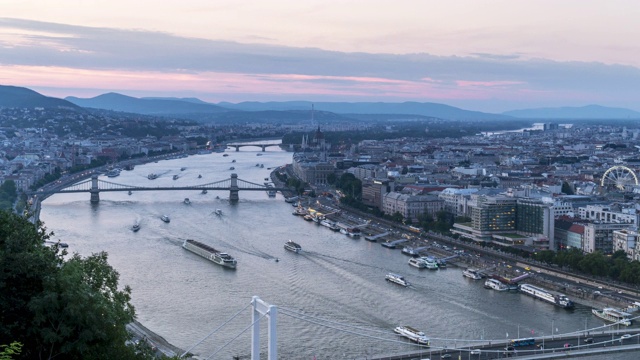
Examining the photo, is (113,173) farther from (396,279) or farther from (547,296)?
(547,296)

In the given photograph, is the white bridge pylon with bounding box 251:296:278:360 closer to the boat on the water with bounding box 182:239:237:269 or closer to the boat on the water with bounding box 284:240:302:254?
the boat on the water with bounding box 182:239:237:269

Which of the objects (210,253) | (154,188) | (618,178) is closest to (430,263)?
(210,253)

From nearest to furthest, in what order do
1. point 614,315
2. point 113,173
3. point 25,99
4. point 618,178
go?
point 614,315 → point 618,178 → point 113,173 → point 25,99

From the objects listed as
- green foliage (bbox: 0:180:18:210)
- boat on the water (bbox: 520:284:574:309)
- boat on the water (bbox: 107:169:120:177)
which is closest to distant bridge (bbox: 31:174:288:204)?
green foliage (bbox: 0:180:18:210)

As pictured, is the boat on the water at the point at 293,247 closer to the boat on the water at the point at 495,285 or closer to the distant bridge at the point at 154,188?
the boat on the water at the point at 495,285

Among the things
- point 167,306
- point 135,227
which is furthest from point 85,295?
point 135,227

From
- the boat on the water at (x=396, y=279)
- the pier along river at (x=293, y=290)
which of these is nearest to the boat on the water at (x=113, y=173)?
the pier along river at (x=293, y=290)

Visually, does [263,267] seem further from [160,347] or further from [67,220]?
[67,220]
